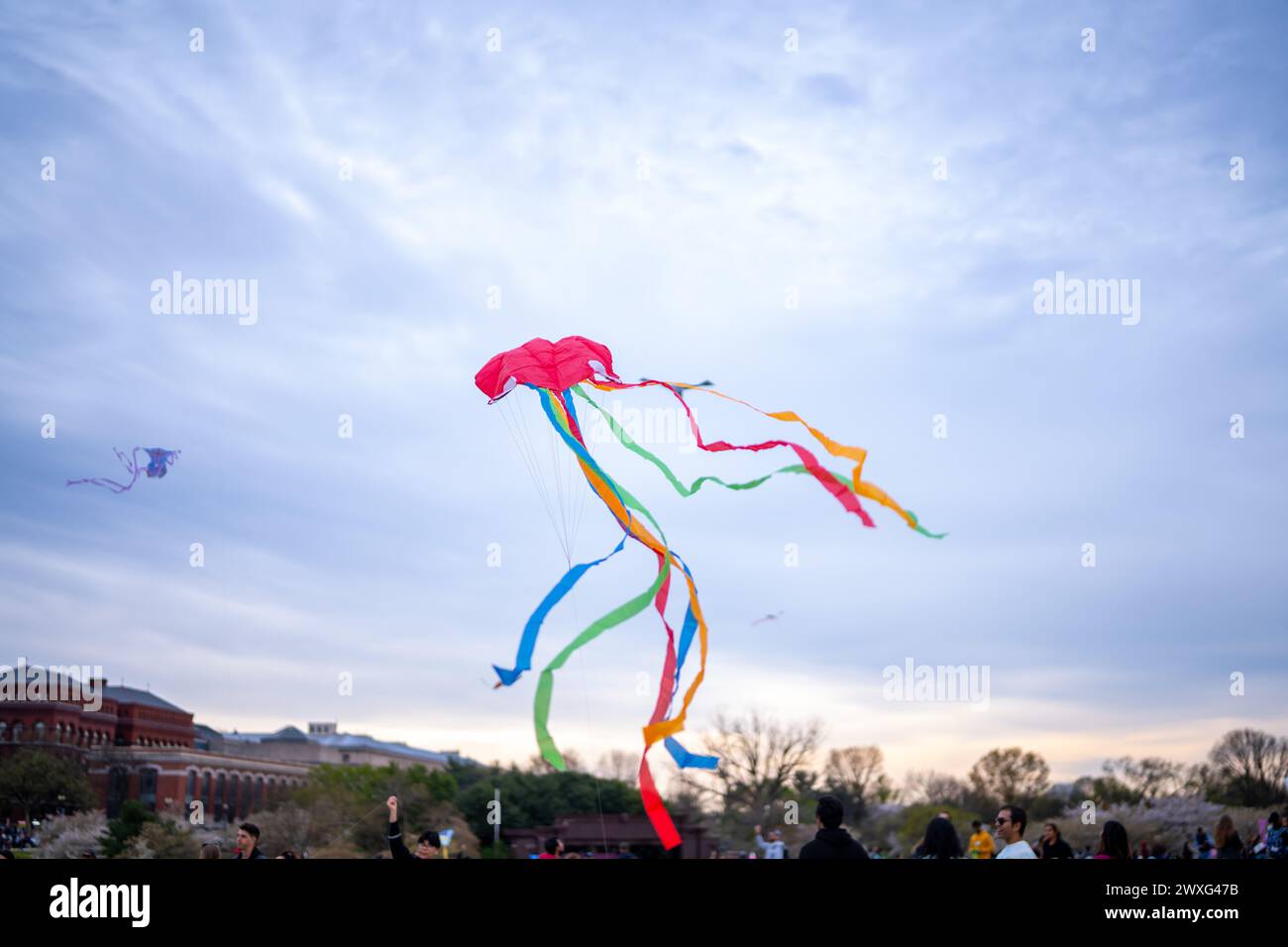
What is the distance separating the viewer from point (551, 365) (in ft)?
39.0

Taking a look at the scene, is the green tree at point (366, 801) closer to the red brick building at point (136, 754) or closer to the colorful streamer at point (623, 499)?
the red brick building at point (136, 754)

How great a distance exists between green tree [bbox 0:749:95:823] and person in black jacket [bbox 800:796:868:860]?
6237 centimetres

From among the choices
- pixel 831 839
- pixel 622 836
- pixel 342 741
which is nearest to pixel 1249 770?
pixel 622 836

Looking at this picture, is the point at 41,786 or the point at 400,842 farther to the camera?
the point at 41,786

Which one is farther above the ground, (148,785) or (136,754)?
(136,754)

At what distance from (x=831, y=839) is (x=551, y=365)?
6.27 meters

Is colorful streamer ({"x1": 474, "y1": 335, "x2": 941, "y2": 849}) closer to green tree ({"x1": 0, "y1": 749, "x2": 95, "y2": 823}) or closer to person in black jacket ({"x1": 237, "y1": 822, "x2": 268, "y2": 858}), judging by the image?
person in black jacket ({"x1": 237, "y1": 822, "x2": 268, "y2": 858})

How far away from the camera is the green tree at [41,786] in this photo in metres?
58.8

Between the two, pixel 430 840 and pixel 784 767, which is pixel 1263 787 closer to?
pixel 784 767

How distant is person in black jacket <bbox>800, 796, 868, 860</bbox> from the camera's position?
712 centimetres

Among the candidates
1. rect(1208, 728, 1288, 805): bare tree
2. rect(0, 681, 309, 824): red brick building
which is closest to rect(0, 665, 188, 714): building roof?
rect(0, 681, 309, 824): red brick building

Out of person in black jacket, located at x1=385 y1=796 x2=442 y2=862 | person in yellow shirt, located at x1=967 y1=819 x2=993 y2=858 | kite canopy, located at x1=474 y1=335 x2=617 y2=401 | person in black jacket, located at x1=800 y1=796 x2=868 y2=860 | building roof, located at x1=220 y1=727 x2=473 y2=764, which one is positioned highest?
kite canopy, located at x1=474 y1=335 x2=617 y2=401

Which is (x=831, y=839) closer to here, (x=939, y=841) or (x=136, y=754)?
(x=939, y=841)

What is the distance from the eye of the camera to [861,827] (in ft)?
203
